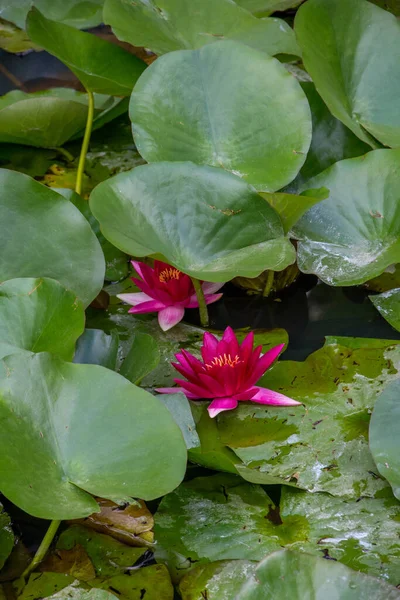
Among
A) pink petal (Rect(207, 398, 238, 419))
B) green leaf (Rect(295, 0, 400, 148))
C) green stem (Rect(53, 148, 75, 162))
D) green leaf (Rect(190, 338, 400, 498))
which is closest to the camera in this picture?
green leaf (Rect(190, 338, 400, 498))

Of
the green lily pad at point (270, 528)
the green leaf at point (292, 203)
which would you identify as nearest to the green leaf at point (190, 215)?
the green leaf at point (292, 203)

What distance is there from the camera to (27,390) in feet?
3.70

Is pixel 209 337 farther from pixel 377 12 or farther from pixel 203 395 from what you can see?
pixel 377 12

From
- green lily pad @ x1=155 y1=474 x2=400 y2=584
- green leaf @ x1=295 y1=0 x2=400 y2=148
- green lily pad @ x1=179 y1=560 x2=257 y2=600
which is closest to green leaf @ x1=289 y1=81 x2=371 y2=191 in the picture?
green leaf @ x1=295 y1=0 x2=400 y2=148

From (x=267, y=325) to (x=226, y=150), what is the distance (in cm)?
43

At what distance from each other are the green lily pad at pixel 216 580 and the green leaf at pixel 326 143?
3.32ft

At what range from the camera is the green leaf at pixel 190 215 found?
141 centimetres

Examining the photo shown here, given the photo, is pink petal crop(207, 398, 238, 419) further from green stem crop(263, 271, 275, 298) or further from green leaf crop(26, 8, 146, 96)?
green leaf crop(26, 8, 146, 96)

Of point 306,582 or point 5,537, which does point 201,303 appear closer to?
point 5,537

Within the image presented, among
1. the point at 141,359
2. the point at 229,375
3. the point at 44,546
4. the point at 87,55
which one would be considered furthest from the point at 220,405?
the point at 87,55

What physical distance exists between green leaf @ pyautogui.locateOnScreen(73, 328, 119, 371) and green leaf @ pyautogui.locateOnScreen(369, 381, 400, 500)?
0.51 meters

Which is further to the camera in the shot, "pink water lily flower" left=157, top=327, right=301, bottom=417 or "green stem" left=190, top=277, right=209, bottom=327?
"green stem" left=190, top=277, right=209, bottom=327

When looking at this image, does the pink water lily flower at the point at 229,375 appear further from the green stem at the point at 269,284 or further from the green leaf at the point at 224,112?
the green leaf at the point at 224,112

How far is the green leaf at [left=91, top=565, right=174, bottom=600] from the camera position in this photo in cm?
111
